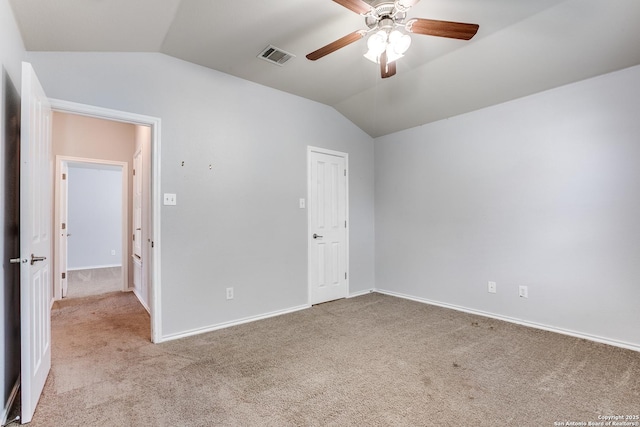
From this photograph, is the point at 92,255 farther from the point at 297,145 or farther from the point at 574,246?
the point at 574,246

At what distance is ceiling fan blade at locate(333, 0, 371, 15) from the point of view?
1.67 metres

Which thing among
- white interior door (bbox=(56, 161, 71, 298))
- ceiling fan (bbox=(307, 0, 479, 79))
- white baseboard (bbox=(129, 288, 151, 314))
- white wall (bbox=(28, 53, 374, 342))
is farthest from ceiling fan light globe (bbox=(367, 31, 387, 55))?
white interior door (bbox=(56, 161, 71, 298))

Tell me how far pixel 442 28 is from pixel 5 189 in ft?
9.27

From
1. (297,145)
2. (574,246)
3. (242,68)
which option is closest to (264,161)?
(297,145)

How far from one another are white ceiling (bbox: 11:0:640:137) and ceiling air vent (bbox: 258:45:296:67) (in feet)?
0.20

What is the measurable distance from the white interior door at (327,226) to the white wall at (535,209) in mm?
858

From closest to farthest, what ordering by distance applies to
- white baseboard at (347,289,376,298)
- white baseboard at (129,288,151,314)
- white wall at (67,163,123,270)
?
white baseboard at (129,288,151,314)
white baseboard at (347,289,376,298)
white wall at (67,163,123,270)

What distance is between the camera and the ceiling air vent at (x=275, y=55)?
2729mm

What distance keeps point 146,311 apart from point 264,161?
7.84 ft

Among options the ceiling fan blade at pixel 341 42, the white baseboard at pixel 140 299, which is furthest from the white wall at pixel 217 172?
the ceiling fan blade at pixel 341 42

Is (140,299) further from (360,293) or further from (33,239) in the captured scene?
(360,293)

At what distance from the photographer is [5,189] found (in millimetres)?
1804

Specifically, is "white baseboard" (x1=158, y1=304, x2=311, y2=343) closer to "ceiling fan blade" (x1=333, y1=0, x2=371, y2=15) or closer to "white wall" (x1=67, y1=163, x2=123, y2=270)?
"ceiling fan blade" (x1=333, y1=0, x2=371, y2=15)

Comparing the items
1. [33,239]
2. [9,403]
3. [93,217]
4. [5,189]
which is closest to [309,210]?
[33,239]
